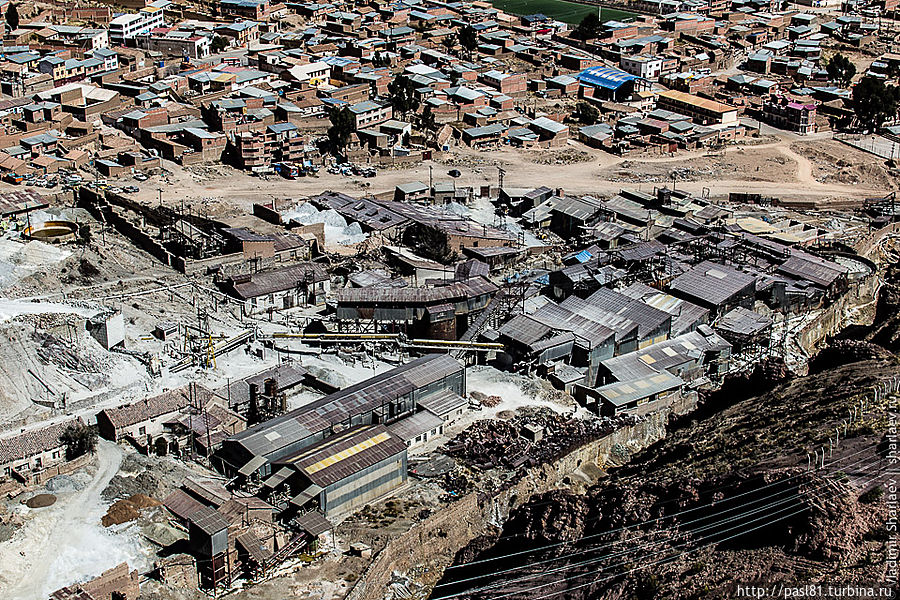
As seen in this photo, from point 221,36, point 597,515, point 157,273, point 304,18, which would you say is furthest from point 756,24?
point 597,515

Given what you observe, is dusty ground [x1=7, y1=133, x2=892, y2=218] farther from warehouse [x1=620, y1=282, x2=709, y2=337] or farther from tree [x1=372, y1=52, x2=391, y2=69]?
tree [x1=372, y1=52, x2=391, y2=69]

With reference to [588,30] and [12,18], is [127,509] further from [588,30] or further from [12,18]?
[588,30]

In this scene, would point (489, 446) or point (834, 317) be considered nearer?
point (489, 446)

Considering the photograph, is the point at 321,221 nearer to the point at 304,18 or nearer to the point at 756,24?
the point at 304,18

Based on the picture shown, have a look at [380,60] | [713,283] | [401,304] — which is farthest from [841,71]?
[401,304]

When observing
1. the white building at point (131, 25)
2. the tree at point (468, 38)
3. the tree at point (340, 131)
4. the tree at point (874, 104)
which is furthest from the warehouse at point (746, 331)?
the white building at point (131, 25)

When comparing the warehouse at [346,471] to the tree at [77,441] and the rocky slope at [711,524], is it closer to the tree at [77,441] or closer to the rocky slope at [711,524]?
the rocky slope at [711,524]
